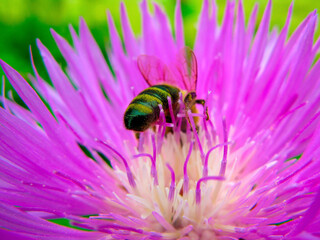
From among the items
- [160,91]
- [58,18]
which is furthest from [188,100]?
[58,18]

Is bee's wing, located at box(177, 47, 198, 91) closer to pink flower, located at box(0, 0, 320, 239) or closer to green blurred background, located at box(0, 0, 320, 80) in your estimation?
pink flower, located at box(0, 0, 320, 239)

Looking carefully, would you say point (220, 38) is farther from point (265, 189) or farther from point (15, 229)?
point (15, 229)

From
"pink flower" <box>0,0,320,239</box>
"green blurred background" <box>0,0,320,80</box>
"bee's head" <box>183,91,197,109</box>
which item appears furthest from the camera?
"green blurred background" <box>0,0,320,80</box>

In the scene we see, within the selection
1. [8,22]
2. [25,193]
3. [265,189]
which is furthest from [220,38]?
[8,22]

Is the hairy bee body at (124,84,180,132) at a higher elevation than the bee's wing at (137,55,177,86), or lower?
lower

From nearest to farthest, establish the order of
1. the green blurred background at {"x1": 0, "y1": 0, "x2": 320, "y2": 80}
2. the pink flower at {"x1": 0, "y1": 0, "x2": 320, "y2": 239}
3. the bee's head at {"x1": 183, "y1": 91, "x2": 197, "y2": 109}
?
the pink flower at {"x1": 0, "y1": 0, "x2": 320, "y2": 239}, the bee's head at {"x1": 183, "y1": 91, "x2": 197, "y2": 109}, the green blurred background at {"x1": 0, "y1": 0, "x2": 320, "y2": 80}

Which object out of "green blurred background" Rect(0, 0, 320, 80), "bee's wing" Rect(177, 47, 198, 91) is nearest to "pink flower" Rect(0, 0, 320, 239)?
"bee's wing" Rect(177, 47, 198, 91)

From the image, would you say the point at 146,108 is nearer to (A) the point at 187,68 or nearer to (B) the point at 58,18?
(A) the point at 187,68

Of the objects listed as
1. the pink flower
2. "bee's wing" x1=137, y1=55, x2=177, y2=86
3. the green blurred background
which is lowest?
the pink flower
